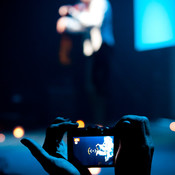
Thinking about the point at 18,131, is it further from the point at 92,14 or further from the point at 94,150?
the point at 94,150

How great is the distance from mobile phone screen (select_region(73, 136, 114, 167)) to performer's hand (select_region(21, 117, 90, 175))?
2cm

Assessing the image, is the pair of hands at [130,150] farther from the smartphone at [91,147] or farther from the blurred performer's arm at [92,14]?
the blurred performer's arm at [92,14]

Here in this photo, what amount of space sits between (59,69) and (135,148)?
3.42 meters

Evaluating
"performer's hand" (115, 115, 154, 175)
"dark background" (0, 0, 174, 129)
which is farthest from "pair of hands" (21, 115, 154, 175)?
"dark background" (0, 0, 174, 129)

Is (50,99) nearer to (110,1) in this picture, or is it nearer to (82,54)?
(82,54)

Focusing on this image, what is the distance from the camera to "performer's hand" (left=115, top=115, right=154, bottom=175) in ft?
1.40

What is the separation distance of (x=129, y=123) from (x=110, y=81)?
329 centimetres

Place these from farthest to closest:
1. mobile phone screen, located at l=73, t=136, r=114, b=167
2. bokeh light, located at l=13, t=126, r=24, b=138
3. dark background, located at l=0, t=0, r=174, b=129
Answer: dark background, located at l=0, t=0, r=174, b=129, bokeh light, located at l=13, t=126, r=24, b=138, mobile phone screen, located at l=73, t=136, r=114, b=167

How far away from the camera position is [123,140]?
448 millimetres

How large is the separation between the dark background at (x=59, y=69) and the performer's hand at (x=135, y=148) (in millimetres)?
3150

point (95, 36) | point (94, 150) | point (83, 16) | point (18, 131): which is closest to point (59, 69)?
point (95, 36)

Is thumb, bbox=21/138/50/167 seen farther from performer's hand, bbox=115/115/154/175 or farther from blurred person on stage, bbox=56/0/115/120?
blurred person on stage, bbox=56/0/115/120

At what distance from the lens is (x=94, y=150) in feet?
1.72

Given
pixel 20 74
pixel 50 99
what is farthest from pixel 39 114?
pixel 20 74
